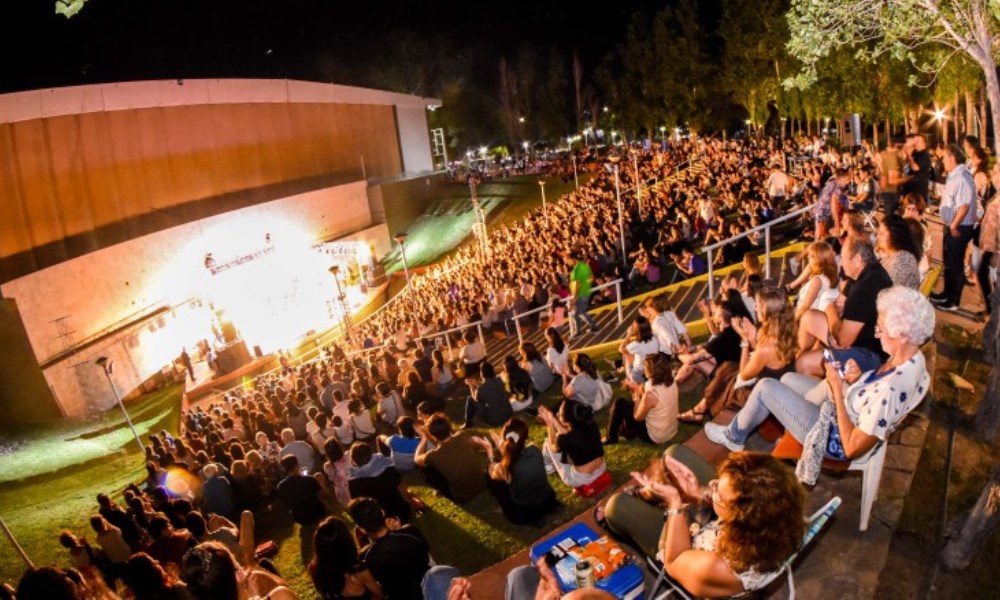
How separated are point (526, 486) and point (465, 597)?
71.9 inches

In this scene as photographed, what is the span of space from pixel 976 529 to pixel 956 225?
4.44 meters

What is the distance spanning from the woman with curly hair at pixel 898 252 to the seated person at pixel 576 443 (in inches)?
111

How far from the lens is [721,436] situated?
4691mm

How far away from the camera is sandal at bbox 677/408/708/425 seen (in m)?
5.84

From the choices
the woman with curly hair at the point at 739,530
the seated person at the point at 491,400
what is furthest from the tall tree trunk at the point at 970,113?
the woman with curly hair at the point at 739,530

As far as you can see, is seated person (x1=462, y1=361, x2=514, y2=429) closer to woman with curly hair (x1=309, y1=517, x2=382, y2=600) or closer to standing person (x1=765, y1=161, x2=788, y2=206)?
woman with curly hair (x1=309, y1=517, x2=382, y2=600)

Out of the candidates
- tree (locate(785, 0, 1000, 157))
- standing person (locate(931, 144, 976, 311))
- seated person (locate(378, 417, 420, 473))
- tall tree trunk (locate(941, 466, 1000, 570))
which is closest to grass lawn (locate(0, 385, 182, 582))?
seated person (locate(378, 417, 420, 473))

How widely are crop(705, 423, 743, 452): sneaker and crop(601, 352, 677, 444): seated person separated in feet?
2.15

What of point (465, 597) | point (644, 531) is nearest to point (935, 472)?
point (644, 531)

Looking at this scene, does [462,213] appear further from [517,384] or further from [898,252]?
[898,252]

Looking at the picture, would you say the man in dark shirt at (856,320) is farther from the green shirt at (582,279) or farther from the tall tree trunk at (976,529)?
the green shirt at (582,279)

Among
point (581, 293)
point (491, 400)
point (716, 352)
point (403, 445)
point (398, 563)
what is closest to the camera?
point (398, 563)

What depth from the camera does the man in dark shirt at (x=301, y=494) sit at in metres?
6.51

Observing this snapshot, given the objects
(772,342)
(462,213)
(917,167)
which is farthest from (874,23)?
(462,213)
